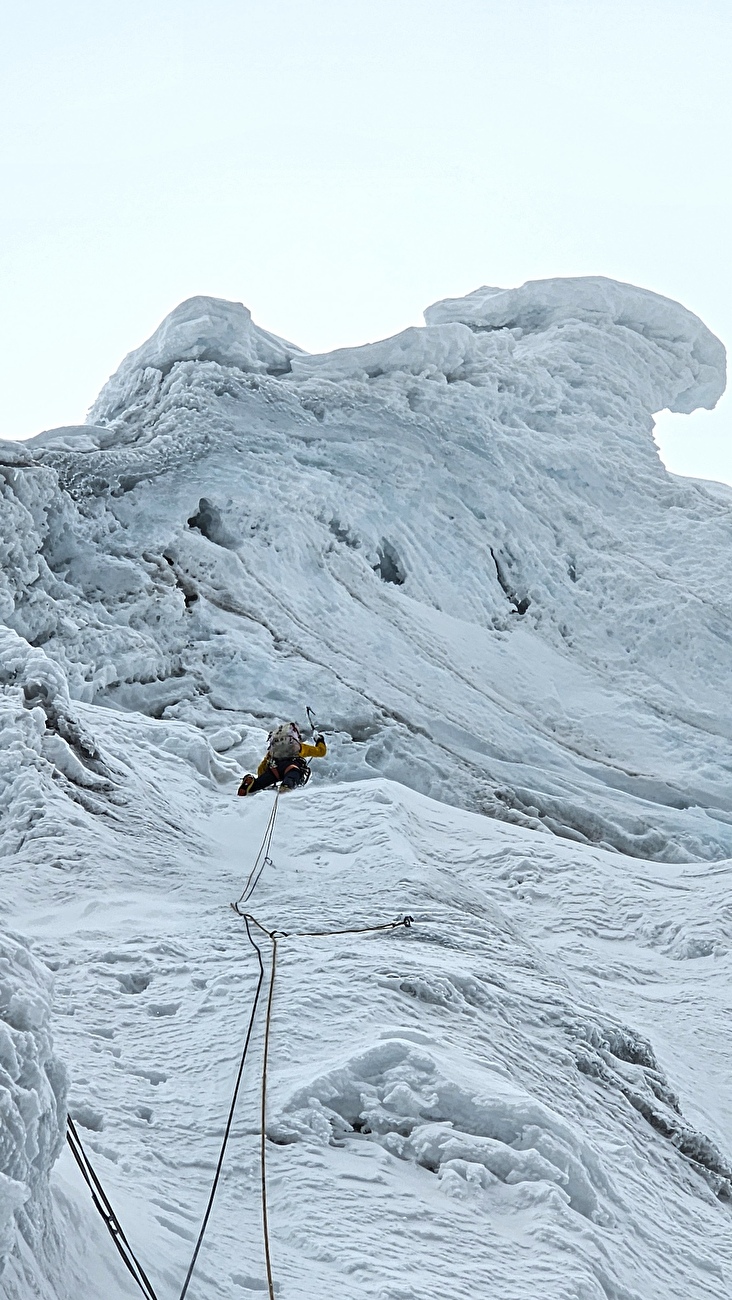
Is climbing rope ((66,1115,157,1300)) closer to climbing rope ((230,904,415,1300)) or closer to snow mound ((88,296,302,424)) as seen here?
climbing rope ((230,904,415,1300))

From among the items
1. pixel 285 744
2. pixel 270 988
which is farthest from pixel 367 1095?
pixel 285 744

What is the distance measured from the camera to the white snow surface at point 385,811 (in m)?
3.70

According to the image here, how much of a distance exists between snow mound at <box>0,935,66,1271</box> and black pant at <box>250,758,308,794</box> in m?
5.69

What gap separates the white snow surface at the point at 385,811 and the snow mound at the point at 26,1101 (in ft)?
0.05

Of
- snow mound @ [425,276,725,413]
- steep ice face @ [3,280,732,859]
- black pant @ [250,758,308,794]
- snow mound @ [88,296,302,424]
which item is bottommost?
black pant @ [250,758,308,794]

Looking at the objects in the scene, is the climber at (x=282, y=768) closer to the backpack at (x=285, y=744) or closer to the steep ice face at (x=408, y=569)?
the backpack at (x=285, y=744)

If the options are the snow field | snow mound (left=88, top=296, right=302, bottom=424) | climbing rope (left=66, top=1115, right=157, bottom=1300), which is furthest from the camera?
snow mound (left=88, top=296, right=302, bottom=424)

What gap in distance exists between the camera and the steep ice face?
12797 millimetres

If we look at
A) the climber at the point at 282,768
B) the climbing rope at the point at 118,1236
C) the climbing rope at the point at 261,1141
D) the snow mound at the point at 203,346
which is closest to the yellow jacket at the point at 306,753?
the climber at the point at 282,768

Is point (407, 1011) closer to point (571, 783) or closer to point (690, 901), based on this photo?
point (690, 901)

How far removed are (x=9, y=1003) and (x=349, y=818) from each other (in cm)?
566

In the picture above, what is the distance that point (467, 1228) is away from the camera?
366 cm

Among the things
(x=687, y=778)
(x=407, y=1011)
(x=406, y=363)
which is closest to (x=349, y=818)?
(x=407, y=1011)

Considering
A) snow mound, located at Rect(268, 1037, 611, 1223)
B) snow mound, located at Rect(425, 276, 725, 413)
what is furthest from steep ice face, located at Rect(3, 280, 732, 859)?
snow mound, located at Rect(268, 1037, 611, 1223)
